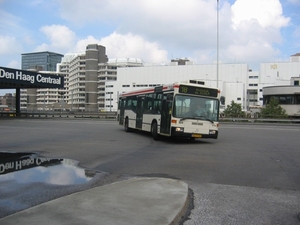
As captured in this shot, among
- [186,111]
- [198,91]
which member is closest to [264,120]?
[198,91]

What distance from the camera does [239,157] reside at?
1096cm

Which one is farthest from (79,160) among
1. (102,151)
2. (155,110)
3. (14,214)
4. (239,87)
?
(239,87)

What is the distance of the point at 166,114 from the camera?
15219mm

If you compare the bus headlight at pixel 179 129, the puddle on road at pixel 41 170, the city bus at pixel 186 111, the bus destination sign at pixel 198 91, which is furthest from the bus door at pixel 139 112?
the puddle on road at pixel 41 170

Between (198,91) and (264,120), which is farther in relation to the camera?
(264,120)

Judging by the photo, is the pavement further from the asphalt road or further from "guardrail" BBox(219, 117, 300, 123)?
"guardrail" BBox(219, 117, 300, 123)

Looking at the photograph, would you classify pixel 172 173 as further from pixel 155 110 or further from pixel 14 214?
pixel 155 110

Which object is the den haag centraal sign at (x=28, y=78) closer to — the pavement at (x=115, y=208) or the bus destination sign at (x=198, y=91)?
the bus destination sign at (x=198, y=91)

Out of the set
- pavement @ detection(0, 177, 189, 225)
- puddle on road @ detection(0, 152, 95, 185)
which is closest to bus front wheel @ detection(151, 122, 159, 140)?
puddle on road @ detection(0, 152, 95, 185)

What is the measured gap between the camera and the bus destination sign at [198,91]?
14836 mm

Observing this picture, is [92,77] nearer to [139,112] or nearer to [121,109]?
[121,109]

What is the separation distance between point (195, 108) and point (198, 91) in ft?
2.83

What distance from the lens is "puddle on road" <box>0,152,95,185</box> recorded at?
24.0 feet

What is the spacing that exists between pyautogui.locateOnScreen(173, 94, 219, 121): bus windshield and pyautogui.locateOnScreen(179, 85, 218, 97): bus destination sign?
0.24m
